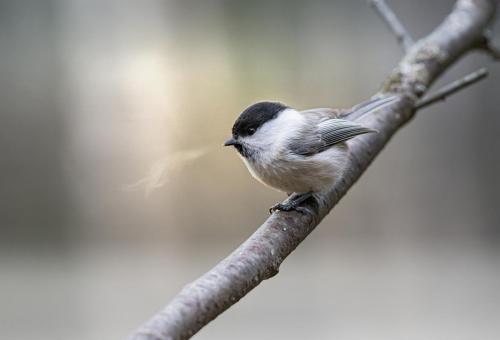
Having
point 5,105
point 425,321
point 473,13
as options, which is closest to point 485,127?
point 425,321

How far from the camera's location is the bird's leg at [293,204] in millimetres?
1443

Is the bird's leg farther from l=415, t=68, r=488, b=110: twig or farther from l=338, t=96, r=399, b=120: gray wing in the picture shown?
l=415, t=68, r=488, b=110: twig

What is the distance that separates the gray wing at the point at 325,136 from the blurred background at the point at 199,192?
1.99m

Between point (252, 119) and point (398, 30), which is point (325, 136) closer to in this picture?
point (252, 119)

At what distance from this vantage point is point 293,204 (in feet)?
4.85

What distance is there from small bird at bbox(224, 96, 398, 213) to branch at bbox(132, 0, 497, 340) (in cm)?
3

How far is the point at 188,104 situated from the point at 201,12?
1.77 feet

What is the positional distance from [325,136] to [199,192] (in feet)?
7.17

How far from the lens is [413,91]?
1.88 m

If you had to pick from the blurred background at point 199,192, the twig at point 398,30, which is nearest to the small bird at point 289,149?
the twig at point 398,30

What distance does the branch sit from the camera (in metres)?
0.91

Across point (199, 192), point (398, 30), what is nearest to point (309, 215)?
point (398, 30)

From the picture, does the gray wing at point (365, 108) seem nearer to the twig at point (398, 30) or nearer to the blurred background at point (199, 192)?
the twig at point (398, 30)

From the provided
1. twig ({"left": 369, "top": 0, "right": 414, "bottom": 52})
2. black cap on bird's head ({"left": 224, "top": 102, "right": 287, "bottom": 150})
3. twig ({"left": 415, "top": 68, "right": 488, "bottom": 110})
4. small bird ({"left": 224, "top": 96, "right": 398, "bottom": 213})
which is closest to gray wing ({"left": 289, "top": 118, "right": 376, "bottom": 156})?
small bird ({"left": 224, "top": 96, "right": 398, "bottom": 213})
